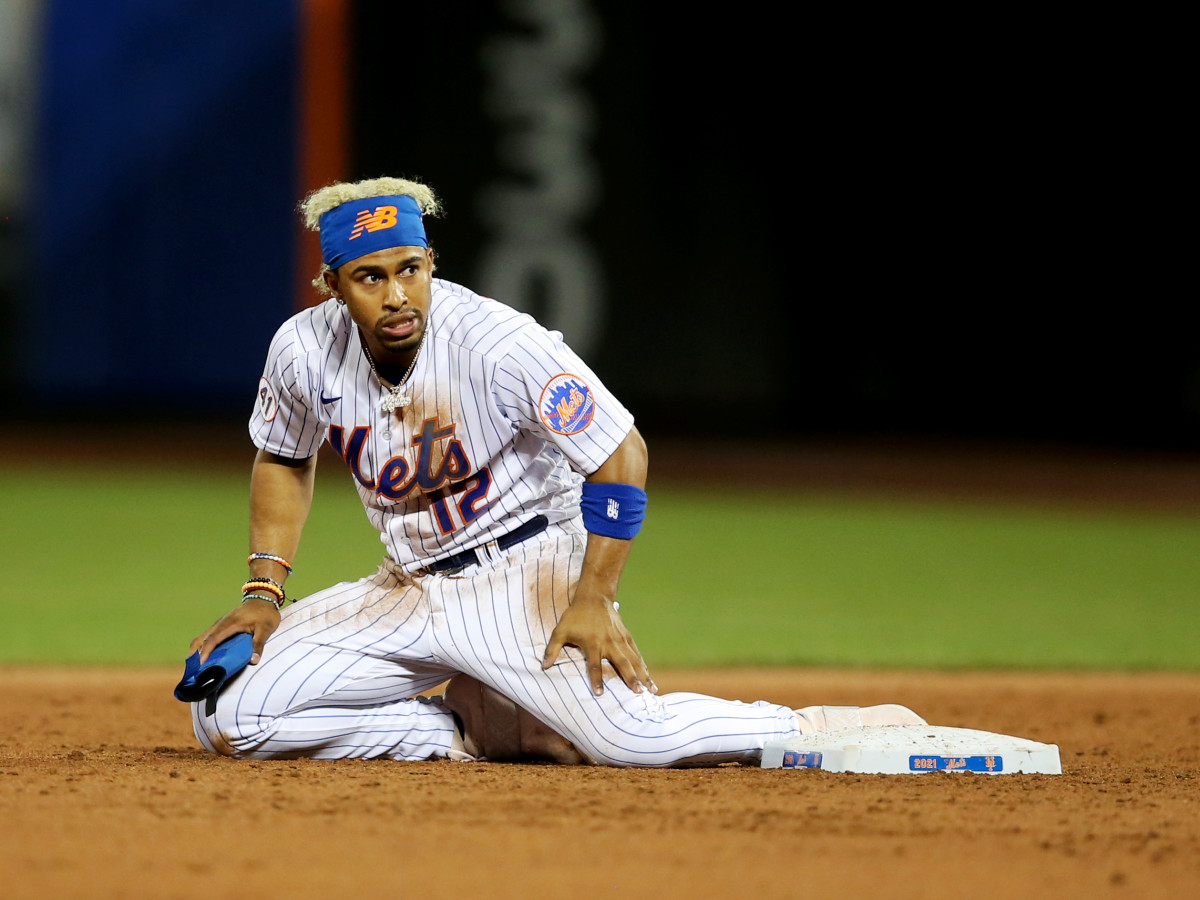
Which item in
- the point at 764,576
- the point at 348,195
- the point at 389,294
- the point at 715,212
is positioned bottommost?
the point at 389,294

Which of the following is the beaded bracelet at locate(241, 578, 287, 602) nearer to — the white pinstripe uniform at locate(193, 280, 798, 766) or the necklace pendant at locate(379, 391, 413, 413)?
the white pinstripe uniform at locate(193, 280, 798, 766)

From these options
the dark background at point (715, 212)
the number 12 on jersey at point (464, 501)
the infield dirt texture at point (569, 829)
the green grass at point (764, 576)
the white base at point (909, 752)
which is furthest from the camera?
the dark background at point (715, 212)

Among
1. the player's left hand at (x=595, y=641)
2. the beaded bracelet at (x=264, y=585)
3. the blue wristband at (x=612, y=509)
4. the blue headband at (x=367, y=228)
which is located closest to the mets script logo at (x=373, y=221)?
the blue headband at (x=367, y=228)

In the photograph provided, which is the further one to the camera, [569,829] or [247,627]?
[247,627]

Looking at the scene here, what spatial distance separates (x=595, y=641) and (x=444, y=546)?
50 cm

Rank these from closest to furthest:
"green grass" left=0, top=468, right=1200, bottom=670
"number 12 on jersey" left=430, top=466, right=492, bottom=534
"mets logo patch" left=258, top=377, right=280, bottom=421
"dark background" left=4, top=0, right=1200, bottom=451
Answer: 1. "number 12 on jersey" left=430, top=466, right=492, bottom=534
2. "mets logo patch" left=258, top=377, right=280, bottom=421
3. "green grass" left=0, top=468, right=1200, bottom=670
4. "dark background" left=4, top=0, right=1200, bottom=451

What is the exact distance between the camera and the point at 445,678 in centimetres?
407

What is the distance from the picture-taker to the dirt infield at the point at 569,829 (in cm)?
265

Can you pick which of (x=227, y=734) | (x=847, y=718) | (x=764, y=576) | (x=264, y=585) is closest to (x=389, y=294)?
(x=264, y=585)

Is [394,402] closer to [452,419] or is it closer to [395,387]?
[395,387]

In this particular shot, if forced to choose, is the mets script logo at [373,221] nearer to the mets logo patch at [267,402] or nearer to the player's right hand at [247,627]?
the mets logo patch at [267,402]

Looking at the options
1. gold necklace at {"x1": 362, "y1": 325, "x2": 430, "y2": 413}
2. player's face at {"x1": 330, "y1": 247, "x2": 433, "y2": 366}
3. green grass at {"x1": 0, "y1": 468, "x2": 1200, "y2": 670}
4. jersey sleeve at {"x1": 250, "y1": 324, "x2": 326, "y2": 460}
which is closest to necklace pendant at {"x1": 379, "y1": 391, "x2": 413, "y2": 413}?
gold necklace at {"x1": 362, "y1": 325, "x2": 430, "y2": 413}

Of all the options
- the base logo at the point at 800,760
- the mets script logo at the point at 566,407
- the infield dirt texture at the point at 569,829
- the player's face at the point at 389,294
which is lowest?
the infield dirt texture at the point at 569,829

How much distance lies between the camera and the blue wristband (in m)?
3.79
